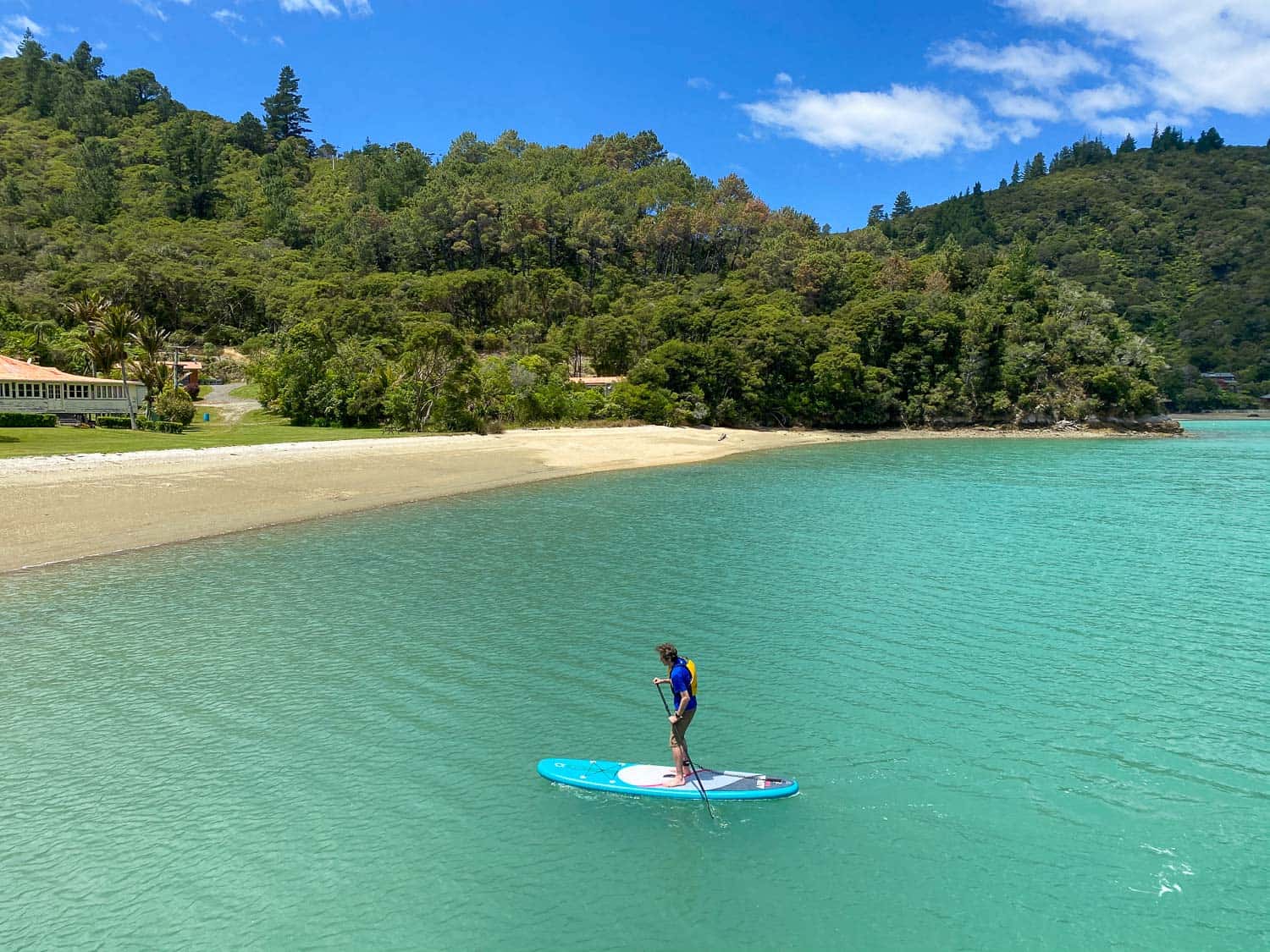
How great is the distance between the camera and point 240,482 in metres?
33.9

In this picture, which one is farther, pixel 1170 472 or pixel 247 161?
pixel 247 161

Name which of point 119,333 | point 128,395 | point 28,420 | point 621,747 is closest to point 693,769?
point 621,747

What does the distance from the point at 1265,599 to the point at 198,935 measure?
25.0 metres

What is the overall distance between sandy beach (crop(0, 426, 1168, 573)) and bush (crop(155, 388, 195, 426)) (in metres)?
12.1

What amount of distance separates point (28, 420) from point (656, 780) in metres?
54.5

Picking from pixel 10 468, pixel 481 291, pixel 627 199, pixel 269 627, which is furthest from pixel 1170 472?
pixel 627 199

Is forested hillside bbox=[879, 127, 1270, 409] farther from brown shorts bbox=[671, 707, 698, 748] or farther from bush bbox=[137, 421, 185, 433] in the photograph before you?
brown shorts bbox=[671, 707, 698, 748]

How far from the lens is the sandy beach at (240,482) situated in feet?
82.4

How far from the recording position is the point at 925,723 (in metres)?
13.0

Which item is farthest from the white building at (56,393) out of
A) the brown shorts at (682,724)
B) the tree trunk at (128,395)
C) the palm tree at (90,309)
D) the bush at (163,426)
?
the brown shorts at (682,724)

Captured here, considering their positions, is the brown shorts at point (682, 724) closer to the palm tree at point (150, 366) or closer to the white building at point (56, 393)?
the white building at point (56, 393)

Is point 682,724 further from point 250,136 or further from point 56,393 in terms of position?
point 250,136

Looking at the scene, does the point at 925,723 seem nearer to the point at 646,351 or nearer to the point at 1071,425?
the point at 646,351

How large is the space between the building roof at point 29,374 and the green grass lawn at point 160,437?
3.43 m
